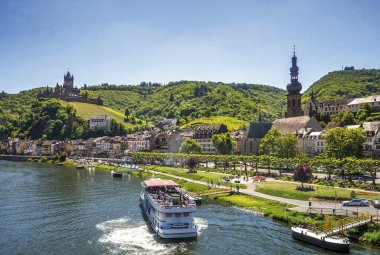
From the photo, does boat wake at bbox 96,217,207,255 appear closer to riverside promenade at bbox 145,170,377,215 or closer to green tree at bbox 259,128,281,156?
riverside promenade at bbox 145,170,377,215

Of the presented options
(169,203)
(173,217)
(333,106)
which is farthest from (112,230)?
(333,106)

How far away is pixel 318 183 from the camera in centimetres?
7825

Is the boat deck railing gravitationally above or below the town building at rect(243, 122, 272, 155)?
below

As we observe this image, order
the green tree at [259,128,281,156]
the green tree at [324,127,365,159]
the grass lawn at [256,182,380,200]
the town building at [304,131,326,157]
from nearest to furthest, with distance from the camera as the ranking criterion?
1. the grass lawn at [256,182,380,200]
2. the green tree at [324,127,365,159]
3. the green tree at [259,128,281,156]
4. the town building at [304,131,326,157]

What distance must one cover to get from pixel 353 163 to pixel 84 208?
49.5 metres

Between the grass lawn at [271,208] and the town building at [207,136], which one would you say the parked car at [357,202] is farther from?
the town building at [207,136]

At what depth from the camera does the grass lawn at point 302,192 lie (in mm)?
63141

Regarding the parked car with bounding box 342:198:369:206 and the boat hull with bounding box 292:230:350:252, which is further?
the parked car with bounding box 342:198:369:206

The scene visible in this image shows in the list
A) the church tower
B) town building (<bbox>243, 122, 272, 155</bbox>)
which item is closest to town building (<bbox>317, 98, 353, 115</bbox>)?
the church tower

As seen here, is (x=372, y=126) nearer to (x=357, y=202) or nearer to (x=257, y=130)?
Result: (x=257, y=130)

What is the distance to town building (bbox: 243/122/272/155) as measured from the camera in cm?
14612

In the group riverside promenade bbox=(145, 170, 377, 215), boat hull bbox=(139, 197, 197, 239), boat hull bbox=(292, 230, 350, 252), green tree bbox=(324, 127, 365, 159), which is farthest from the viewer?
green tree bbox=(324, 127, 365, 159)

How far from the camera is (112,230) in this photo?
53.0 metres

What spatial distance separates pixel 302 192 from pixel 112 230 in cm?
3297
